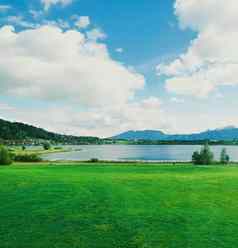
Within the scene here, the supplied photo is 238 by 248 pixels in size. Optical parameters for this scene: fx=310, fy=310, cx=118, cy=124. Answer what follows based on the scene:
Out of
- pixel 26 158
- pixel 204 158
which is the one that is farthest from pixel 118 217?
pixel 26 158

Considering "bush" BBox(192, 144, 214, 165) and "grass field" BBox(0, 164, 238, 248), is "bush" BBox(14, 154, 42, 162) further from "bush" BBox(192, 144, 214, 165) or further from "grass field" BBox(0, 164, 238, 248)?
"grass field" BBox(0, 164, 238, 248)

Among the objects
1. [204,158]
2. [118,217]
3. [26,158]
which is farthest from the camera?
[26,158]

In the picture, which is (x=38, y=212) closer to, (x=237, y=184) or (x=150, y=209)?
(x=150, y=209)

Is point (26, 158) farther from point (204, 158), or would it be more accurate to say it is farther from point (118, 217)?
point (118, 217)

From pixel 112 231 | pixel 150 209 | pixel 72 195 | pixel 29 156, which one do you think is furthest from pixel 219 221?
pixel 29 156

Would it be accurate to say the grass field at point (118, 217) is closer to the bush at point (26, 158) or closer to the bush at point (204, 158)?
the bush at point (204, 158)

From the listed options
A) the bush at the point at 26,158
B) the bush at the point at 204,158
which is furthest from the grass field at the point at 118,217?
the bush at the point at 26,158

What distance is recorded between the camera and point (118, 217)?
46.6ft

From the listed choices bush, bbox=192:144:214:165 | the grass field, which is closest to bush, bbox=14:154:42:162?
bush, bbox=192:144:214:165

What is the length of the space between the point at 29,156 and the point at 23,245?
6237 centimetres

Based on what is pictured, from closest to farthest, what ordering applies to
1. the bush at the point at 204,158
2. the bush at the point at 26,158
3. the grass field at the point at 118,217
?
the grass field at the point at 118,217
the bush at the point at 204,158
the bush at the point at 26,158

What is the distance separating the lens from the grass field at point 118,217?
36.3 ft

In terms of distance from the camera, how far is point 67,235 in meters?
11.8

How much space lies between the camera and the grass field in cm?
1108
